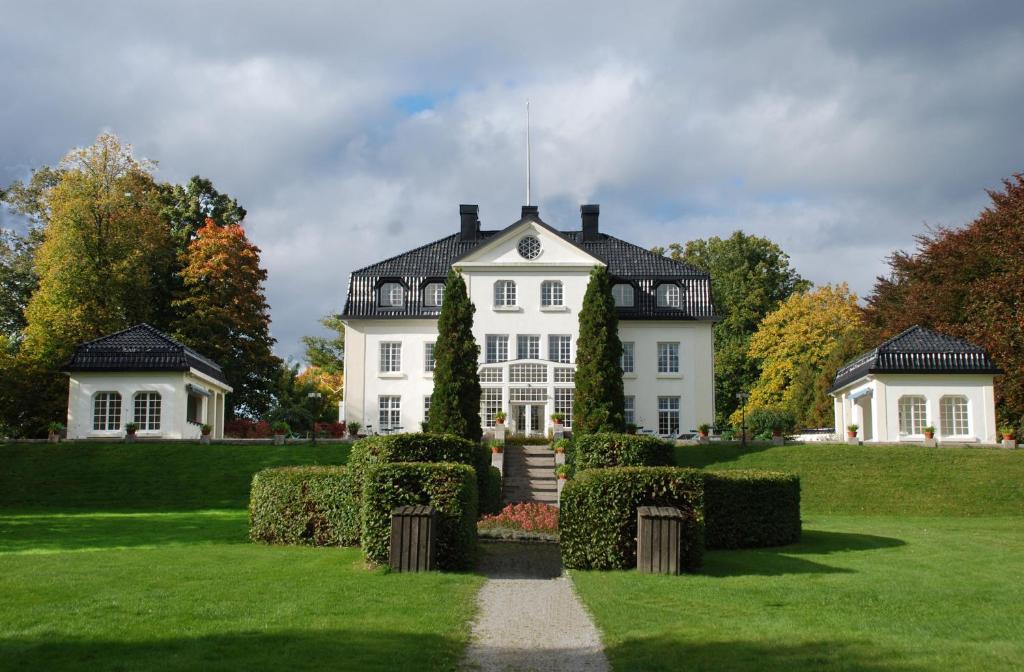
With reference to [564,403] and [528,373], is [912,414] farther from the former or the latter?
[528,373]

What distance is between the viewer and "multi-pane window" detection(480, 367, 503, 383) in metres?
43.4

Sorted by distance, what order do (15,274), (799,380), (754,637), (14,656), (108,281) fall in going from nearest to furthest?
(14,656) → (754,637) → (108,281) → (15,274) → (799,380)

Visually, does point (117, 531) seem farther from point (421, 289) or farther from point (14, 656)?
point (421, 289)

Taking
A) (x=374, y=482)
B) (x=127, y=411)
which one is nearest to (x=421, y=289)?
(x=127, y=411)

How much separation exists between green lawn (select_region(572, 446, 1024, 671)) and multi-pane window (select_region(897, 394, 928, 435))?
40.2ft

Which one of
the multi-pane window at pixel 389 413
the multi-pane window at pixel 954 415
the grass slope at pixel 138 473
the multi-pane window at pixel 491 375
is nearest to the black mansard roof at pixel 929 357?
the multi-pane window at pixel 954 415

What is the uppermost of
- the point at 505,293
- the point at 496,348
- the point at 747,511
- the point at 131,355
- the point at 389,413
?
the point at 505,293

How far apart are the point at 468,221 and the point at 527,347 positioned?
7943 millimetres

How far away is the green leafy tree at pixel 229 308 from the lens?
46.6 m

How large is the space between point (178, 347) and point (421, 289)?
1201 centimetres

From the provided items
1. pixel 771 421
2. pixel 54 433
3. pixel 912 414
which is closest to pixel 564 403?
pixel 771 421

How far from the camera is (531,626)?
405 inches

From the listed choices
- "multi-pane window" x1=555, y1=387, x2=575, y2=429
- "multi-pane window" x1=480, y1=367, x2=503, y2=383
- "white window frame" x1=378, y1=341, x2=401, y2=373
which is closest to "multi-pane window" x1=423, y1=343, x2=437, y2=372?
"white window frame" x1=378, y1=341, x2=401, y2=373

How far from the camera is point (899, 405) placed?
36031 mm
